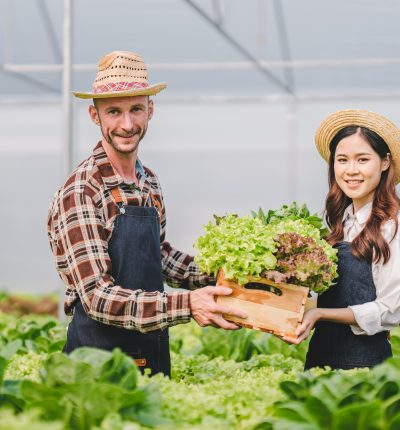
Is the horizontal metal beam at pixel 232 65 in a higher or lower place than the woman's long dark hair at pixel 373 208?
higher

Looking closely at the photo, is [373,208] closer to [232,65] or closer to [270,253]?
[270,253]

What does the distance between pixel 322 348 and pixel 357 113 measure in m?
1.05

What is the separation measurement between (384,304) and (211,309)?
0.75 meters

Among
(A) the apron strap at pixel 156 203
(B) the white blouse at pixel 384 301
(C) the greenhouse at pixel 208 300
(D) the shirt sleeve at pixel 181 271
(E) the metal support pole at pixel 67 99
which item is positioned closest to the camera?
(C) the greenhouse at pixel 208 300

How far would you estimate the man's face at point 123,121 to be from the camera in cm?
389

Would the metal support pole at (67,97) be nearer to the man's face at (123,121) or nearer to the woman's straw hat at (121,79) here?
the woman's straw hat at (121,79)

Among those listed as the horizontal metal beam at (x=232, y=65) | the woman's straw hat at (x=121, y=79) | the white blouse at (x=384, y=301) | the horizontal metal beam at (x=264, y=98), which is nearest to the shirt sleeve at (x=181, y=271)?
the woman's straw hat at (x=121, y=79)

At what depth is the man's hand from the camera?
367 cm

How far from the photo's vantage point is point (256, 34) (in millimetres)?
12773

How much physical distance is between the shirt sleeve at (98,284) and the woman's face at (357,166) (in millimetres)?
882

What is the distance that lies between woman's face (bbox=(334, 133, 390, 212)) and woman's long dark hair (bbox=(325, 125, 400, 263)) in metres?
0.04

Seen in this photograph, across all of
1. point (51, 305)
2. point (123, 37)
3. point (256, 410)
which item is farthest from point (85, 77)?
point (256, 410)

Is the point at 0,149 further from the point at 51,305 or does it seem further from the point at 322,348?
the point at 322,348

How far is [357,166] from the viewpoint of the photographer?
3977 mm
